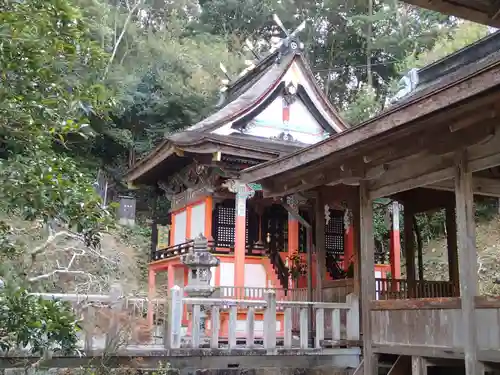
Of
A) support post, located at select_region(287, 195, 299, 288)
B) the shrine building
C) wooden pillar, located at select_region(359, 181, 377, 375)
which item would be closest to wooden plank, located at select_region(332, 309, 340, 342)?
wooden pillar, located at select_region(359, 181, 377, 375)

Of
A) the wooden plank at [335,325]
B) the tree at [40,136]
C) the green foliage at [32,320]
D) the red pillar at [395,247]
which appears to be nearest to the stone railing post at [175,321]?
the wooden plank at [335,325]

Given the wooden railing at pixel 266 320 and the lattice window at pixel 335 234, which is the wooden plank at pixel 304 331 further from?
the lattice window at pixel 335 234

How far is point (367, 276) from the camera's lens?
7.87 metres

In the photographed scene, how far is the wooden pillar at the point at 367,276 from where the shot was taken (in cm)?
767

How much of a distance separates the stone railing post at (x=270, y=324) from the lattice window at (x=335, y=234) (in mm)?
5835

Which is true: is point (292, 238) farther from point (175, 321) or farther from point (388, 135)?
point (388, 135)

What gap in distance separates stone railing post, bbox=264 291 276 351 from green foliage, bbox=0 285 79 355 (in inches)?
203

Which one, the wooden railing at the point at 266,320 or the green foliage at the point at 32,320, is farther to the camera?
the wooden railing at the point at 266,320

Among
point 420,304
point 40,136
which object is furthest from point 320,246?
point 40,136

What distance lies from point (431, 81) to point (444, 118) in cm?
677

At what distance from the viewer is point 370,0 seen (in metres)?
31.3

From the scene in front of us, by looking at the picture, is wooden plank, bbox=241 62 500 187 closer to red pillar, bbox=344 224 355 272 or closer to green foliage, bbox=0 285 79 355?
green foliage, bbox=0 285 79 355

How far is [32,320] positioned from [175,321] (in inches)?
184

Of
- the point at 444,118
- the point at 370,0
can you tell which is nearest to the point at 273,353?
the point at 444,118
